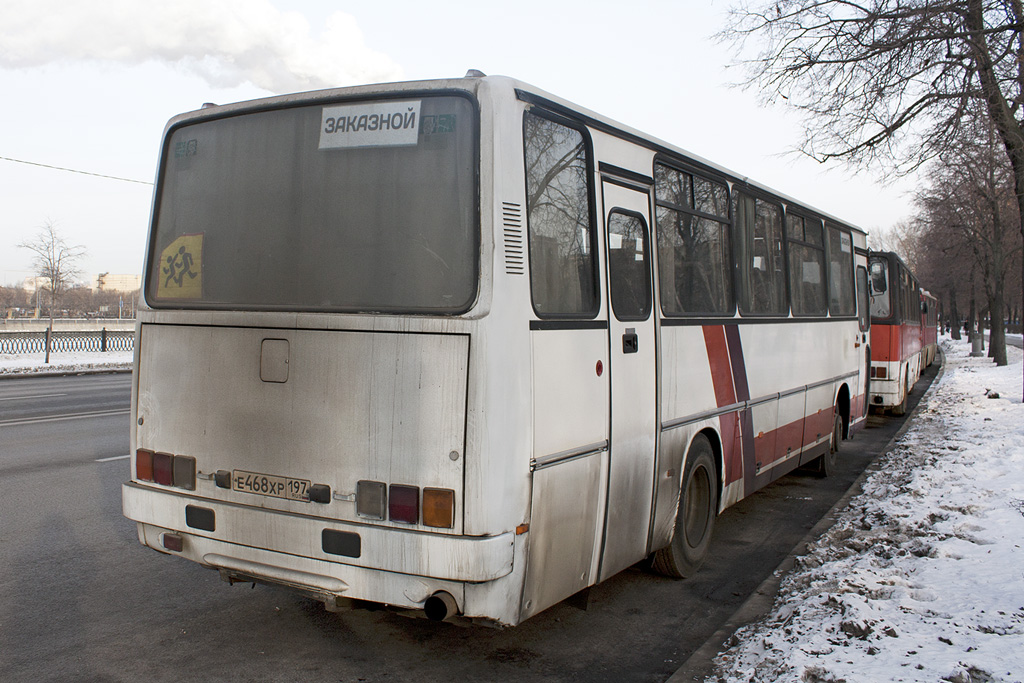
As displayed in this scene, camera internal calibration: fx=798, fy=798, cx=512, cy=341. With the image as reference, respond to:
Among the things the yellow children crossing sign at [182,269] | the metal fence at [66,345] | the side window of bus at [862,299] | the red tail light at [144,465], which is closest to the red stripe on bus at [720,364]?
the yellow children crossing sign at [182,269]

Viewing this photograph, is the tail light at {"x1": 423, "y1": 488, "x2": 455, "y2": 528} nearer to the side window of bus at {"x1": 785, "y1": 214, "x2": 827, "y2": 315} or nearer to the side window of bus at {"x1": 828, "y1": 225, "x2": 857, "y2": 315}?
the side window of bus at {"x1": 785, "y1": 214, "x2": 827, "y2": 315}

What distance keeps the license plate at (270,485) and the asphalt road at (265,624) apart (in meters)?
0.98

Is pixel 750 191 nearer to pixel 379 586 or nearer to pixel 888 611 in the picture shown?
pixel 888 611

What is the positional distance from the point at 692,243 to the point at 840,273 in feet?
18.0

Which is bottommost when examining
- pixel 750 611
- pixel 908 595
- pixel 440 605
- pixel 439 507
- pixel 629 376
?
pixel 750 611

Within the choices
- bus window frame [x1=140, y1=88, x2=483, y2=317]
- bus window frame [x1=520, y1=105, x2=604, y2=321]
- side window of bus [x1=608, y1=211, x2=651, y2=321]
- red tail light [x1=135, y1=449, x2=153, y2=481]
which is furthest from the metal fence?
bus window frame [x1=520, y1=105, x2=604, y2=321]

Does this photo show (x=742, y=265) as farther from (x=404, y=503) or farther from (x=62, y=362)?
(x=62, y=362)

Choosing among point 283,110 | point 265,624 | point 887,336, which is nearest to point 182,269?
point 283,110

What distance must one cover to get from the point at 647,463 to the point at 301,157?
9.18ft

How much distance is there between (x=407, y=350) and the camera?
3.79 m

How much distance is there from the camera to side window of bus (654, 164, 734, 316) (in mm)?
5570

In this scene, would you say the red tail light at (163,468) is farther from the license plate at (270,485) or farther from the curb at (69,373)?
the curb at (69,373)

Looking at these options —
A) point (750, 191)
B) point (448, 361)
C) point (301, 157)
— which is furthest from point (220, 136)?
point (750, 191)

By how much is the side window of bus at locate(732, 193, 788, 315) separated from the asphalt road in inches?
85.6
